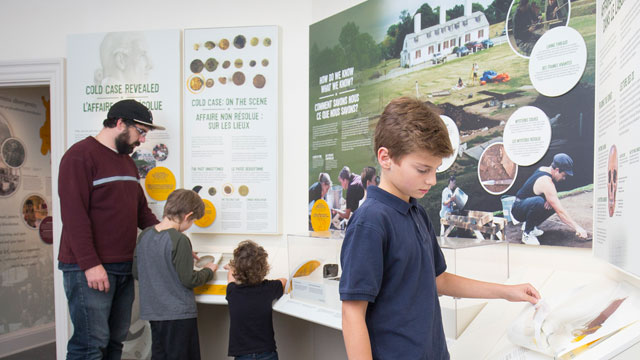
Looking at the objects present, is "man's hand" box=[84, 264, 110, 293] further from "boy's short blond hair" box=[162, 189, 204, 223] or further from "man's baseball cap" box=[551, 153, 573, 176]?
"man's baseball cap" box=[551, 153, 573, 176]

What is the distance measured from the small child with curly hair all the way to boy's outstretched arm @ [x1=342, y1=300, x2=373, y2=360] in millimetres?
1573

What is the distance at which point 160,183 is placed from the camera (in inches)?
143

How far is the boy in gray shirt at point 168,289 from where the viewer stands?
2.82m

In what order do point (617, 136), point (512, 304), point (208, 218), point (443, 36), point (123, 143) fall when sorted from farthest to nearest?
point (208, 218), point (123, 143), point (443, 36), point (512, 304), point (617, 136)

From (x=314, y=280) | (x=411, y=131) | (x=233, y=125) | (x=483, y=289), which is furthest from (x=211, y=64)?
(x=483, y=289)

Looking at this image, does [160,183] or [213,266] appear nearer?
[213,266]

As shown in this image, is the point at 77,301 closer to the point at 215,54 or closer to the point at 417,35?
the point at 215,54

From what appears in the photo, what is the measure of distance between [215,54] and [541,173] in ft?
8.36

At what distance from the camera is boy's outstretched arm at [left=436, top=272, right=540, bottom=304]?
1443 millimetres

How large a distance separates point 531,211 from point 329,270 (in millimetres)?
1063

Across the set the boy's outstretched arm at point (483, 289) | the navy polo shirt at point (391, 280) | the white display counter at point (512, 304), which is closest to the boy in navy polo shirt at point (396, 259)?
the navy polo shirt at point (391, 280)

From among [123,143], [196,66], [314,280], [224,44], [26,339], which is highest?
[224,44]

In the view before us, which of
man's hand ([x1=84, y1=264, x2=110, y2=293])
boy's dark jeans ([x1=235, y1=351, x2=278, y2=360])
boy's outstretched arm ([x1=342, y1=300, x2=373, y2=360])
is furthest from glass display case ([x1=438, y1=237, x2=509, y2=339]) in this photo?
man's hand ([x1=84, y1=264, x2=110, y2=293])

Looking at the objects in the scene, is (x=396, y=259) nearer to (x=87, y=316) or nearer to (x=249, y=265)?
(x=249, y=265)
